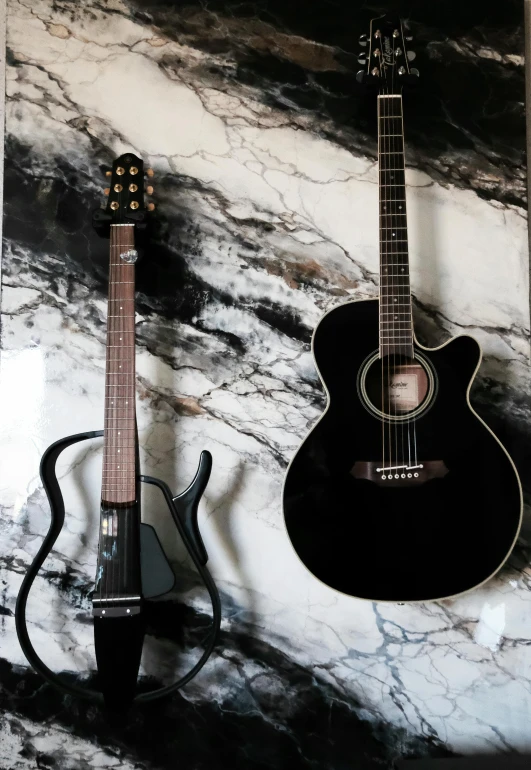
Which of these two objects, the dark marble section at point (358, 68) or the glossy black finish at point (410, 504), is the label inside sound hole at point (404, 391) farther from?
the dark marble section at point (358, 68)

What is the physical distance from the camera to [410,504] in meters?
1.13

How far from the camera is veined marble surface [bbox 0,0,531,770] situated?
124 centimetres

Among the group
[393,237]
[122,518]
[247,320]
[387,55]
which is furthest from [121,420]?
[387,55]

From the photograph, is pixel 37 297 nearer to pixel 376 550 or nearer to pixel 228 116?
pixel 228 116

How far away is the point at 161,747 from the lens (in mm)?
1220

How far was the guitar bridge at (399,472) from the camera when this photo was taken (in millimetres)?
1137

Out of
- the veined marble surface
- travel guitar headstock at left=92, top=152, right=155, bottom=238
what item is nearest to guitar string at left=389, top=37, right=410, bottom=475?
the veined marble surface

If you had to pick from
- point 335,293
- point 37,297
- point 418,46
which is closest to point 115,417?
point 37,297

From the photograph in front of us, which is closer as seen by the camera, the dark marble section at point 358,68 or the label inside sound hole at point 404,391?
the label inside sound hole at point 404,391

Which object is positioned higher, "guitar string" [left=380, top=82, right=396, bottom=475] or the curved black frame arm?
"guitar string" [left=380, top=82, right=396, bottom=475]

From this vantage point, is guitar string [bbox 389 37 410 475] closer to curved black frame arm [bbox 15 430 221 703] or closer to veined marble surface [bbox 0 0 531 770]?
veined marble surface [bbox 0 0 531 770]

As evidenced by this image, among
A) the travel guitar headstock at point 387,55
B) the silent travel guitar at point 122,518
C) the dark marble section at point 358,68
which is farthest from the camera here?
the dark marble section at point 358,68

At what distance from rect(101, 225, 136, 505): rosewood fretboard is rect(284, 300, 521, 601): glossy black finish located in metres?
0.33

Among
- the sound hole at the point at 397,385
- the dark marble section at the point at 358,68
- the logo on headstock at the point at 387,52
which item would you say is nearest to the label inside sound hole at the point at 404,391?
the sound hole at the point at 397,385
